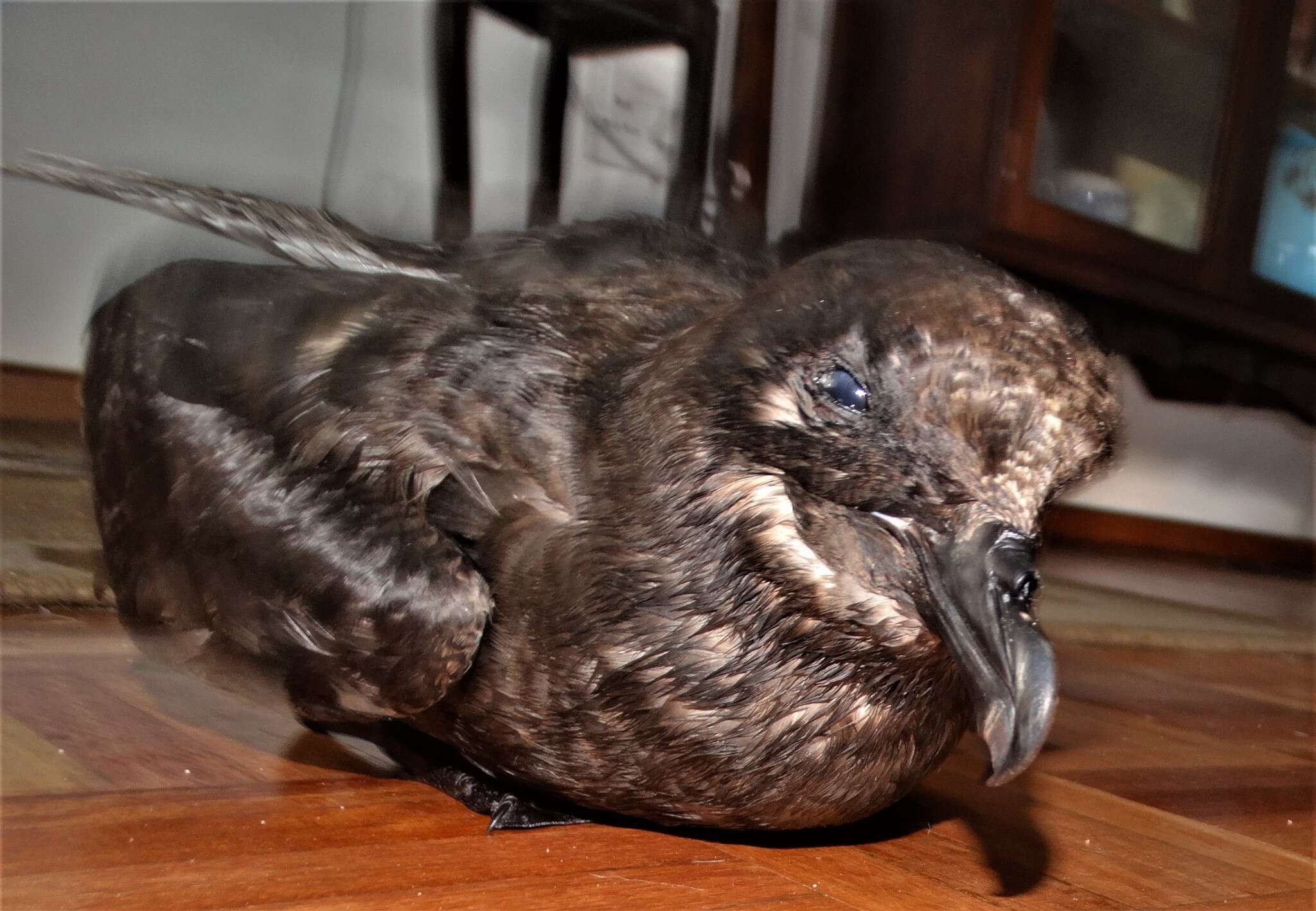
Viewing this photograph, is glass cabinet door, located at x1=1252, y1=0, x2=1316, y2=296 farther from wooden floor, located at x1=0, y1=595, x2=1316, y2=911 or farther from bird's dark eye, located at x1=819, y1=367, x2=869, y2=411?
bird's dark eye, located at x1=819, y1=367, x2=869, y2=411

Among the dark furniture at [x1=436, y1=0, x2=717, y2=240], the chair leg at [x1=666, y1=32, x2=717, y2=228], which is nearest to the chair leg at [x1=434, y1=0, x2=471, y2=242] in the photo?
the dark furniture at [x1=436, y1=0, x2=717, y2=240]

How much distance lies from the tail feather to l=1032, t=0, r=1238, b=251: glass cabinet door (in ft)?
3.49

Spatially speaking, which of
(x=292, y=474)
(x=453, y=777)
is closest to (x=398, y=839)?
(x=453, y=777)

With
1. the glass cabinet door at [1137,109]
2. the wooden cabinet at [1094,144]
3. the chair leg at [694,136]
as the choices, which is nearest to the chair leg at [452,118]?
the chair leg at [694,136]

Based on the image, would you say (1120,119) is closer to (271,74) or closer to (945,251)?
(945,251)

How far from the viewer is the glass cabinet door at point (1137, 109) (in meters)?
1.62

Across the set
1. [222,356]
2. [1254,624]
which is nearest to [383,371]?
[222,356]

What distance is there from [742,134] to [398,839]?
73cm

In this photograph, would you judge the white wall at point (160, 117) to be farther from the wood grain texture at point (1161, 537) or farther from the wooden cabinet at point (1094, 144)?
the wood grain texture at point (1161, 537)

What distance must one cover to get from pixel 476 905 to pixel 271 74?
57 centimetres

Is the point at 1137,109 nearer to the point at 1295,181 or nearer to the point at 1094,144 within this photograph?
the point at 1094,144

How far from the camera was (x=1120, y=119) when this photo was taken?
1.87 m

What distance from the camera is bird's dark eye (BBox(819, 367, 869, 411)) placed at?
0.83m

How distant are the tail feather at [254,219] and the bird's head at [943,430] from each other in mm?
321
